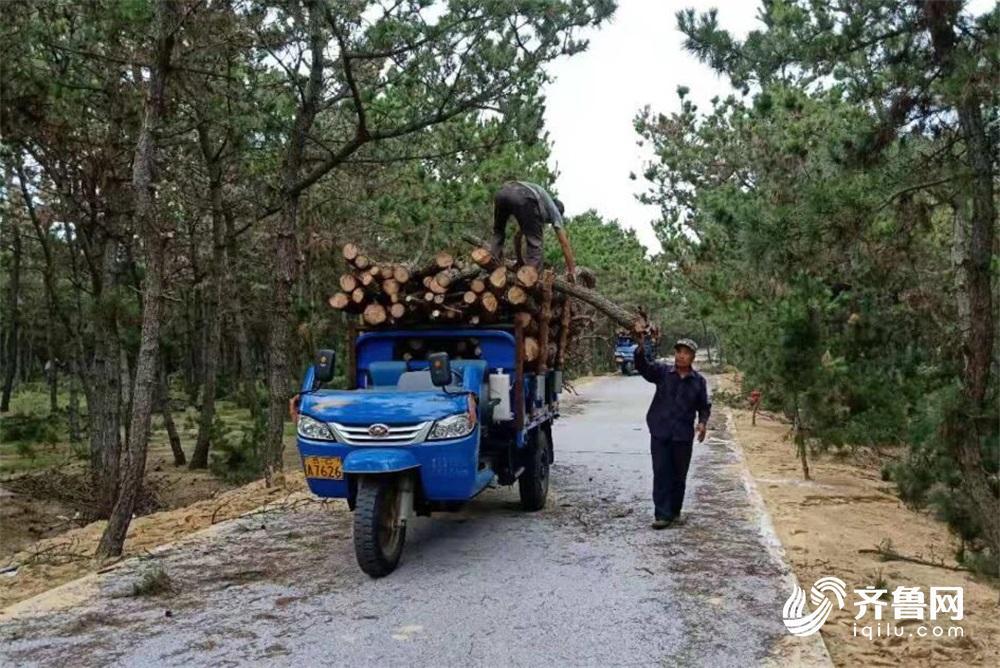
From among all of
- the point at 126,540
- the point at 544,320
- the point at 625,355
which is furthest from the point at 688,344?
the point at 625,355

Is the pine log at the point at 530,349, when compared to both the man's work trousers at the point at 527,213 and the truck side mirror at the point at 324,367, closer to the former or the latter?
the man's work trousers at the point at 527,213

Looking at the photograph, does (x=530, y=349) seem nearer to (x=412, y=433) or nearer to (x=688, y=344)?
(x=688, y=344)

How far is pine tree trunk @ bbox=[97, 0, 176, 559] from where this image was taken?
7.12 metres

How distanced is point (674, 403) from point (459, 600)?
322cm

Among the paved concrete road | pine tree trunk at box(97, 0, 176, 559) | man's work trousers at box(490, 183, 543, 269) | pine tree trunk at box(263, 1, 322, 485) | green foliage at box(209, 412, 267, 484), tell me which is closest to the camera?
the paved concrete road

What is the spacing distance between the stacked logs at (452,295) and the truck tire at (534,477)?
780 millimetres

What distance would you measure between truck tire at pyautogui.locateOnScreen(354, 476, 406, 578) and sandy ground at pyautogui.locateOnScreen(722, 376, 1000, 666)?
3.00 metres

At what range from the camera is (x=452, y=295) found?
25.9 ft

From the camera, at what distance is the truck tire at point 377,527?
19.6ft

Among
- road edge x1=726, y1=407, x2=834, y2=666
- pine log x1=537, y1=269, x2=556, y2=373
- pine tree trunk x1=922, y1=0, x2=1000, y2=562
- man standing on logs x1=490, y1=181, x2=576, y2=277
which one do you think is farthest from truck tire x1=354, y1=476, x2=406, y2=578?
pine tree trunk x1=922, y1=0, x2=1000, y2=562

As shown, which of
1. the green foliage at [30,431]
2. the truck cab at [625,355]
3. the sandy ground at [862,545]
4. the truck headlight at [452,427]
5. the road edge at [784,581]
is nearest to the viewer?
the road edge at [784,581]

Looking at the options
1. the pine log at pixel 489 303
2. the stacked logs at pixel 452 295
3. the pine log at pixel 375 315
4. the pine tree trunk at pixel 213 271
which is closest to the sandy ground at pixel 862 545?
the stacked logs at pixel 452 295

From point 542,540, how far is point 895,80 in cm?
468

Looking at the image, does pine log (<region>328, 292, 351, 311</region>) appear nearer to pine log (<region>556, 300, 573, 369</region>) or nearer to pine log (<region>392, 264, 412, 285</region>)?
pine log (<region>392, 264, 412, 285</region>)
